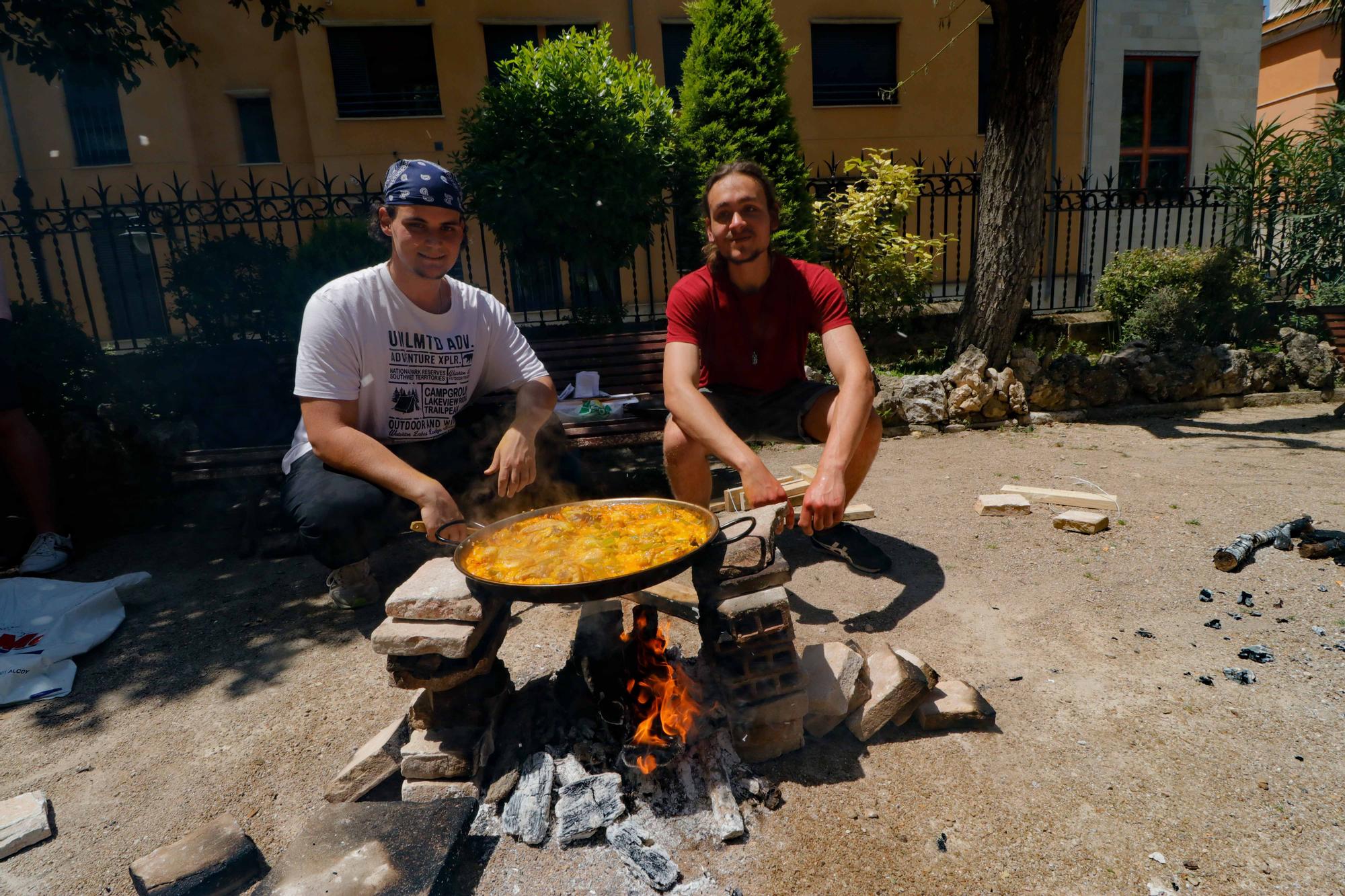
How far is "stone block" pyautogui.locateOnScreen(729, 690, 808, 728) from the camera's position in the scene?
7.79 feet

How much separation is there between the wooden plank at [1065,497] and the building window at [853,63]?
11159 millimetres

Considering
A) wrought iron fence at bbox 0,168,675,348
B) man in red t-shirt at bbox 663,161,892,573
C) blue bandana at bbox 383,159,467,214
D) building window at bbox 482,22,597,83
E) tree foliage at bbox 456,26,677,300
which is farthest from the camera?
building window at bbox 482,22,597,83

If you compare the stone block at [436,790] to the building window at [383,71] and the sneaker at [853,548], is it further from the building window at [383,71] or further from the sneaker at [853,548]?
the building window at [383,71]

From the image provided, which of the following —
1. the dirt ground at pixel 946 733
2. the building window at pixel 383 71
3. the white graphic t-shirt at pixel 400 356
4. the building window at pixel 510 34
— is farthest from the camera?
the building window at pixel 510 34

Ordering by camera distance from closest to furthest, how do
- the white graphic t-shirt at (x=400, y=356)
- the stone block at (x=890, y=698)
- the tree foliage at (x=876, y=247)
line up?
the stone block at (x=890, y=698) → the white graphic t-shirt at (x=400, y=356) → the tree foliage at (x=876, y=247)

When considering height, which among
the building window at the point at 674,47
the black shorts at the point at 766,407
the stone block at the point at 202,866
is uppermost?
the building window at the point at 674,47

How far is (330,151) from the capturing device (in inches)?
520

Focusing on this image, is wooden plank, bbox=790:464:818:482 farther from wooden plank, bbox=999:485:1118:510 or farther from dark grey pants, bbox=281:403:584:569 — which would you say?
dark grey pants, bbox=281:403:584:569

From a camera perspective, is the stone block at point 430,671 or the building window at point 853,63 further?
the building window at point 853,63

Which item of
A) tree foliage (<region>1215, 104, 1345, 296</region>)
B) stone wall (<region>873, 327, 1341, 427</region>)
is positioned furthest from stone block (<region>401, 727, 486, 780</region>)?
tree foliage (<region>1215, 104, 1345, 296</region>)

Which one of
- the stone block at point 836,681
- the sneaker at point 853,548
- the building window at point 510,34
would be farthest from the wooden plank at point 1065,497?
the building window at point 510,34

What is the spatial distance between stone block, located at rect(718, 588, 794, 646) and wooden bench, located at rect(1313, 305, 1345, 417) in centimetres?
853

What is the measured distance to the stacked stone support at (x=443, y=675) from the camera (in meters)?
2.20

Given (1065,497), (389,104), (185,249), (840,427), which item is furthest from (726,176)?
(389,104)
